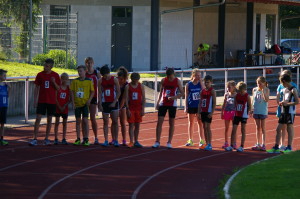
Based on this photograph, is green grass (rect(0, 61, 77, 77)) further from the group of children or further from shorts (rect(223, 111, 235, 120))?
shorts (rect(223, 111, 235, 120))

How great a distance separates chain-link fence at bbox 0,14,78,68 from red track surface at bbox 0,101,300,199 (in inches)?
556

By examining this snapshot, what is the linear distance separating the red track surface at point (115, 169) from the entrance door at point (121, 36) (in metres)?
16.1

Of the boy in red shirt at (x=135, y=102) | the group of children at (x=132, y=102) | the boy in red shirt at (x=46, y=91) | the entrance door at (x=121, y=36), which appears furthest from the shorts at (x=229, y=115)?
the entrance door at (x=121, y=36)

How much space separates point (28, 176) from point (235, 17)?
2877 centimetres

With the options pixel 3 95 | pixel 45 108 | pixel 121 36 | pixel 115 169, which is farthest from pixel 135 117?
pixel 121 36

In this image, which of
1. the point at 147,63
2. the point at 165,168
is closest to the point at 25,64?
the point at 147,63

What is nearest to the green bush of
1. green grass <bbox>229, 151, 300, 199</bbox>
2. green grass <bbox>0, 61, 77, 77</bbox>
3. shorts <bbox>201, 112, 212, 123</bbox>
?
green grass <bbox>0, 61, 77, 77</bbox>

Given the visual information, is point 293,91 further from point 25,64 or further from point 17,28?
point 17,28

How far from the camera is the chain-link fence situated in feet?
103

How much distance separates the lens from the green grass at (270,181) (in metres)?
10.4

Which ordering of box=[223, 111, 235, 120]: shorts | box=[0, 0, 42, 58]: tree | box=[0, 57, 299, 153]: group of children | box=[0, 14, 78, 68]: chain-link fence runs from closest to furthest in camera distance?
box=[0, 57, 299, 153]: group of children
box=[223, 111, 235, 120]: shorts
box=[0, 14, 78, 68]: chain-link fence
box=[0, 0, 42, 58]: tree

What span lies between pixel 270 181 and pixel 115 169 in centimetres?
309

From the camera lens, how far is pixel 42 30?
111ft

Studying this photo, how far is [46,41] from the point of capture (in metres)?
33.5
